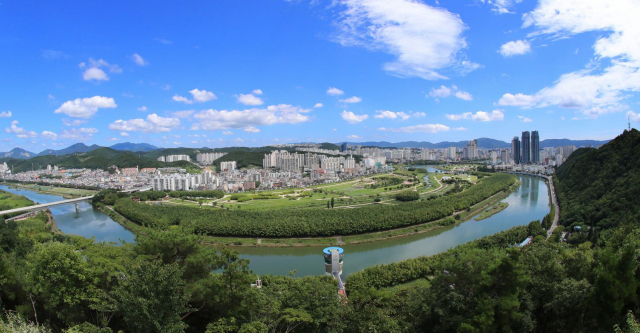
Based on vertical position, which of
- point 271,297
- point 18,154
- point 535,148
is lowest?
point 271,297

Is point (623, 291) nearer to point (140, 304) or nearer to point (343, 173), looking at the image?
point (140, 304)

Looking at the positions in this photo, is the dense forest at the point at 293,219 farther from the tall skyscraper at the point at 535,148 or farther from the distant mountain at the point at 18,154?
the distant mountain at the point at 18,154

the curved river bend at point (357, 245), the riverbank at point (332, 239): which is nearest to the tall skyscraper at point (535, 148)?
the curved river bend at point (357, 245)

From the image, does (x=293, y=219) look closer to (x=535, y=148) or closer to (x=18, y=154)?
(x=535, y=148)

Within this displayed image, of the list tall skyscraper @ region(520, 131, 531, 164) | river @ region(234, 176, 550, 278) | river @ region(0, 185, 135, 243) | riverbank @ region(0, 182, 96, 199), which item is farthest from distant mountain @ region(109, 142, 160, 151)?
river @ region(234, 176, 550, 278)

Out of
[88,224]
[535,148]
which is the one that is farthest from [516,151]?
[88,224]

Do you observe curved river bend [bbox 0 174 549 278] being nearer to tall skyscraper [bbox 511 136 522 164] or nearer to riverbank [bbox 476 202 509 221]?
riverbank [bbox 476 202 509 221]
